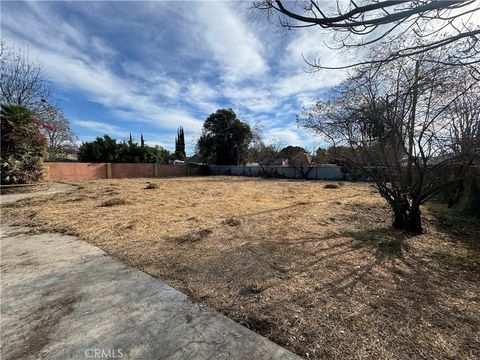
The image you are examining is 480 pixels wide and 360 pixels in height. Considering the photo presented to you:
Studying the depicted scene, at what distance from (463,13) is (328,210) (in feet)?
15.6

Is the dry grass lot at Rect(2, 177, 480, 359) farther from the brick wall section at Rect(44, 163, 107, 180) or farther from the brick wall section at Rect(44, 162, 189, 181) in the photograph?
the brick wall section at Rect(44, 162, 189, 181)

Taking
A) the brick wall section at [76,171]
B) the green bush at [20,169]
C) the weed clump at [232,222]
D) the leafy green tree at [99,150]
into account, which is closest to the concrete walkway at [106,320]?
the weed clump at [232,222]

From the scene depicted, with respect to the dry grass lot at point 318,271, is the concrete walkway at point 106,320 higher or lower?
lower

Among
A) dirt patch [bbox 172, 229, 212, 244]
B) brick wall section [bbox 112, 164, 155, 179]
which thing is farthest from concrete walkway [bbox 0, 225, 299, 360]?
brick wall section [bbox 112, 164, 155, 179]

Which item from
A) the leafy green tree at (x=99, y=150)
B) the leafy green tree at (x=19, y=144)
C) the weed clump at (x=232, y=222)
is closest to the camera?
the weed clump at (x=232, y=222)

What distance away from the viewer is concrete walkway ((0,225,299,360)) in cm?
161

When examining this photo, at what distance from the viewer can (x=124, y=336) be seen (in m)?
1.74

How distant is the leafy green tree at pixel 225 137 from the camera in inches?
1057

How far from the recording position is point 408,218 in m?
4.67

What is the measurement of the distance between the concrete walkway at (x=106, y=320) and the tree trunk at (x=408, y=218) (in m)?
4.03

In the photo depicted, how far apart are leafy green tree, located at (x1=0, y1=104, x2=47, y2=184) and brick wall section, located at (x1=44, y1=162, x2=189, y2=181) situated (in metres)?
5.50

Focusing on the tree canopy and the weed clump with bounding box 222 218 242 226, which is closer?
the weed clump with bounding box 222 218 242 226

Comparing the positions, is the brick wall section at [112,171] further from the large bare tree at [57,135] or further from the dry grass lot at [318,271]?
the dry grass lot at [318,271]

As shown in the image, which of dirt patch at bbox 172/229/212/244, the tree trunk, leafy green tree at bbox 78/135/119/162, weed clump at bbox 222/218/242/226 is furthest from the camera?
leafy green tree at bbox 78/135/119/162
